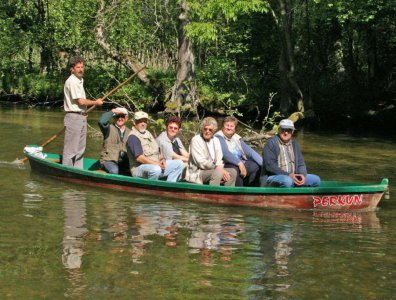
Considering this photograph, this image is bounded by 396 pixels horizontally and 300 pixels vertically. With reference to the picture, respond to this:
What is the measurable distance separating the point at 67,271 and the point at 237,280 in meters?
1.57

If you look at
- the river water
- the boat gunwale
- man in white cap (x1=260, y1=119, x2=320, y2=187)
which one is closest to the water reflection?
the river water

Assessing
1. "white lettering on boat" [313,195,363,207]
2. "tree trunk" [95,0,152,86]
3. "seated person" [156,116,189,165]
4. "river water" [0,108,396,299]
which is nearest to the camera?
"river water" [0,108,396,299]

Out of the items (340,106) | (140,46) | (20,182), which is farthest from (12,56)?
(20,182)

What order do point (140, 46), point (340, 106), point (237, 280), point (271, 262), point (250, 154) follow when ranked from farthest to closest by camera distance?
point (140, 46), point (340, 106), point (250, 154), point (271, 262), point (237, 280)

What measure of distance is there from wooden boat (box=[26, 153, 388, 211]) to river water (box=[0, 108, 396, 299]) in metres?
0.14

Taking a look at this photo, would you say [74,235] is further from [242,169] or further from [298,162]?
[298,162]

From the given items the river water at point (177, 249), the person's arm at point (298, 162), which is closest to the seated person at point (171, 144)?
the river water at point (177, 249)

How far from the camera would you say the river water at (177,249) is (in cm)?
638

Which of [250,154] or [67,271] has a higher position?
[250,154]

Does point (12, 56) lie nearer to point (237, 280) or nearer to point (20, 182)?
point (20, 182)

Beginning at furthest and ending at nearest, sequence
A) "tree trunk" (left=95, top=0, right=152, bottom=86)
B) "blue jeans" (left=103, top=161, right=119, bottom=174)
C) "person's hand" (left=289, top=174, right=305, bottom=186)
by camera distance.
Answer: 1. "tree trunk" (left=95, top=0, right=152, bottom=86)
2. "blue jeans" (left=103, top=161, right=119, bottom=174)
3. "person's hand" (left=289, top=174, right=305, bottom=186)

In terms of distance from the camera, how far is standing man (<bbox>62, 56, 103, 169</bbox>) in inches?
449

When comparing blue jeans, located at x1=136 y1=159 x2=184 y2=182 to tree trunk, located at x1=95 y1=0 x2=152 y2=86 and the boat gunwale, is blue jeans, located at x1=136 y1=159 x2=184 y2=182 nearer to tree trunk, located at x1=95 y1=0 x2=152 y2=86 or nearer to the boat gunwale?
the boat gunwale

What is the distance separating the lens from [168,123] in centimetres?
1110
